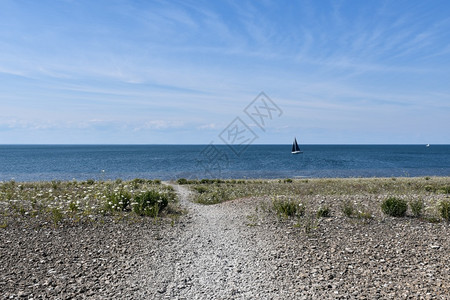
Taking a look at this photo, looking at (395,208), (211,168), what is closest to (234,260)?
(395,208)

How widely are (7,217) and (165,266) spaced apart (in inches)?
241

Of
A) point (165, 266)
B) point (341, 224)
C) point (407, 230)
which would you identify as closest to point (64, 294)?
point (165, 266)

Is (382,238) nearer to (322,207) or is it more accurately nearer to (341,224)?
(341,224)

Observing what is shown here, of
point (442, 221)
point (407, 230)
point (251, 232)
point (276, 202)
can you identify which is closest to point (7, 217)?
point (251, 232)

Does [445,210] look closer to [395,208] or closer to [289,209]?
[395,208]

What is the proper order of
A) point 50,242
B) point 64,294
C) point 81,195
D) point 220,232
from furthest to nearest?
point 81,195 → point 220,232 → point 50,242 → point 64,294

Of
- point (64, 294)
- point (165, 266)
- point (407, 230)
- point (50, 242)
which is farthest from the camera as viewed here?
point (407, 230)

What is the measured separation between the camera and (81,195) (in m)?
14.9

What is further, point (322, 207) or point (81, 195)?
point (81, 195)

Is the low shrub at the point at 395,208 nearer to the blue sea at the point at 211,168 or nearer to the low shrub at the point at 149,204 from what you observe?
the low shrub at the point at 149,204

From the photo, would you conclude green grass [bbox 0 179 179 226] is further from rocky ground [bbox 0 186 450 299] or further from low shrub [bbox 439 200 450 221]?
low shrub [bbox 439 200 450 221]

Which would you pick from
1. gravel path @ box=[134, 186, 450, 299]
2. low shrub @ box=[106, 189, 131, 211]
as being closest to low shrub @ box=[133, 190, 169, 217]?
low shrub @ box=[106, 189, 131, 211]

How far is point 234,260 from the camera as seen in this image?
7961 millimetres

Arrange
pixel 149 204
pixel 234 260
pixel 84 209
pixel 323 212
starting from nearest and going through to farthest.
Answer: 1. pixel 234 260
2. pixel 323 212
3. pixel 84 209
4. pixel 149 204
